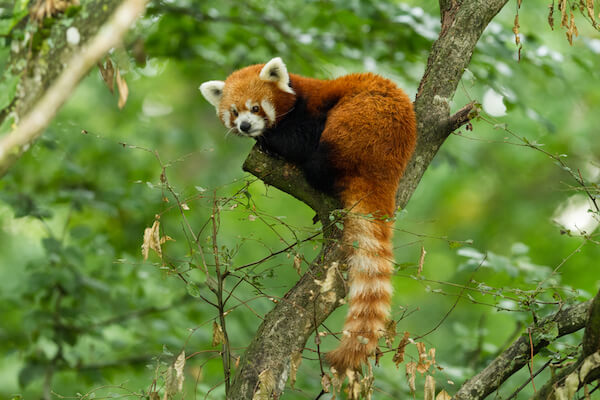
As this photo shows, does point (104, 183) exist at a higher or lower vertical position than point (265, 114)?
higher

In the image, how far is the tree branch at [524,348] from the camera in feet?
7.33

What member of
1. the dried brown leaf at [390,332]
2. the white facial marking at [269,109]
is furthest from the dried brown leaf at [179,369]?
the white facial marking at [269,109]

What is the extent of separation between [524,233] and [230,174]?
443 cm

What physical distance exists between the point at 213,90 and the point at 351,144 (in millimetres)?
1572

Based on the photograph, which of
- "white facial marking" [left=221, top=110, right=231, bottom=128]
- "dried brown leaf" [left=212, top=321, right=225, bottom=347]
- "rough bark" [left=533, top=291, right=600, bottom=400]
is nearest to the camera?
"rough bark" [left=533, top=291, right=600, bottom=400]

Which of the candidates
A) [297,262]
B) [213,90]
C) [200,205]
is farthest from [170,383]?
[213,90]

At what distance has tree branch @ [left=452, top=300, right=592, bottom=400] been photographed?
2.23 meters

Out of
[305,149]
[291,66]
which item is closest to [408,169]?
[305,149]

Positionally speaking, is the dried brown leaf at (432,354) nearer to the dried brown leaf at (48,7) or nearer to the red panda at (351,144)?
the red panda at (351,144)

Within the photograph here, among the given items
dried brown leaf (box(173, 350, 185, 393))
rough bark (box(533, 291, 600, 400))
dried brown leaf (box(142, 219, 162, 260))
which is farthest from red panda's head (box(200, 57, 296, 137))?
rough bark (box(533, 291, 600, 400))

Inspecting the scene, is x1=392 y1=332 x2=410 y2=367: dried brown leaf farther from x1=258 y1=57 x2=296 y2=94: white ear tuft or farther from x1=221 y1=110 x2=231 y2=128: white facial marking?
x1=221 y1=110 x2=231 y2=128: white facial marking

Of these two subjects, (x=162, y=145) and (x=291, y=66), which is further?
(x=162, y=145)

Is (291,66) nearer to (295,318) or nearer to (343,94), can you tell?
(343,94)

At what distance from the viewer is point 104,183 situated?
4.94m
